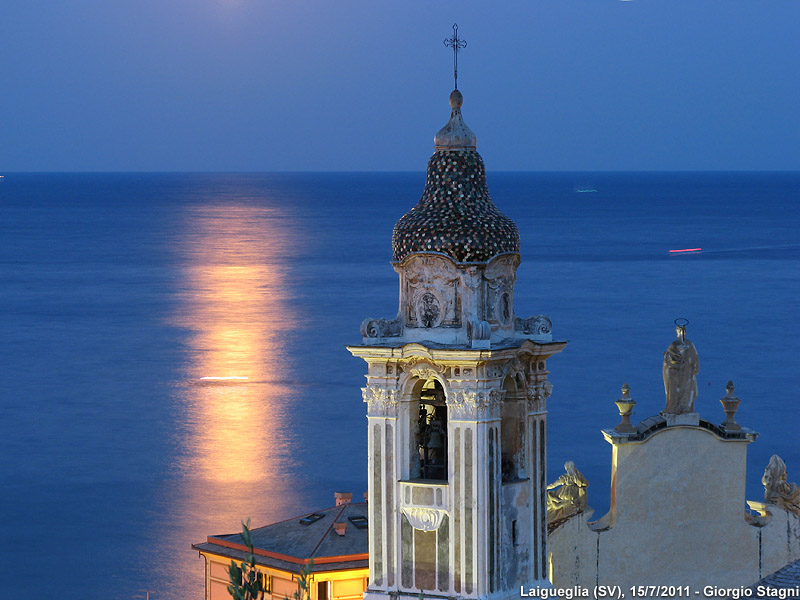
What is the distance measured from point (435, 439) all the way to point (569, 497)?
221 centimetres

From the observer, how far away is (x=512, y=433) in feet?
79.7

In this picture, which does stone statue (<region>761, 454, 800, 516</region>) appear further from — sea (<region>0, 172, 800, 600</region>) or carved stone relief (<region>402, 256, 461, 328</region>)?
sea (<region>0, 172, 800, 600</region>)

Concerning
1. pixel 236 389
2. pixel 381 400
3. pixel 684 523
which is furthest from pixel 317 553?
pixel 236 389

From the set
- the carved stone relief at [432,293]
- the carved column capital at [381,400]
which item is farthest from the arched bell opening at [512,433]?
the carved column capital at [381,400]

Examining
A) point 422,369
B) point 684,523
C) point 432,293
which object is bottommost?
point 684,523

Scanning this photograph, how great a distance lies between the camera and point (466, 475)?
915 inches

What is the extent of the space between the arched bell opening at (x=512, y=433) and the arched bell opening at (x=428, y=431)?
781 mm

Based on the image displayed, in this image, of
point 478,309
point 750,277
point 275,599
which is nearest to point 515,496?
point 478,309

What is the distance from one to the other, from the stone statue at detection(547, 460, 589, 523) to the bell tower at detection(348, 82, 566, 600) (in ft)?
3.21

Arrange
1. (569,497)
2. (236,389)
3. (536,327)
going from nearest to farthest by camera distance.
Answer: (536,327) < (569,497) < (236,389)

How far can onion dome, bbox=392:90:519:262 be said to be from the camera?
23.3m

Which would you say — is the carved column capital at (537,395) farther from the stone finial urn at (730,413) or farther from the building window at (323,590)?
the building window at (323,590)

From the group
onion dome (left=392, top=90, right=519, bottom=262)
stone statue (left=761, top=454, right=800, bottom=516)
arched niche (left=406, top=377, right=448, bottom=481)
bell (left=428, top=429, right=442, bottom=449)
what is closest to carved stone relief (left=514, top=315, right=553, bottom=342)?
onion dome (left=392, top=90, right=519, bottom=262)

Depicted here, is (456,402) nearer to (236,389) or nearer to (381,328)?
(381,328)
